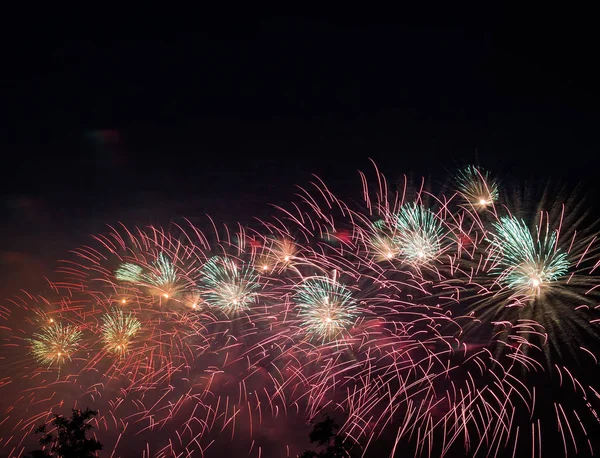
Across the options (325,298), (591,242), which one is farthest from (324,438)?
(591,242)

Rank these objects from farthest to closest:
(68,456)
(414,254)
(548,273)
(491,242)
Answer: (68,456), (414,254), (491,242), (548,273)

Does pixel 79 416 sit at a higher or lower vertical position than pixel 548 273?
lower

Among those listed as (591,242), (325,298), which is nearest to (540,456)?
(591,242)

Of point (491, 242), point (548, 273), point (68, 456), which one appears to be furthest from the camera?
point (68, 456)

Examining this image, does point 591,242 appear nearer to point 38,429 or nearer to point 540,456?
point 540,456

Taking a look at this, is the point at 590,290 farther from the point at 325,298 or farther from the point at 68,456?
the point at 68,456

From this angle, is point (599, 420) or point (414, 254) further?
point (414, 254)

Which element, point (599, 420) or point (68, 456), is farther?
point (68, 456)

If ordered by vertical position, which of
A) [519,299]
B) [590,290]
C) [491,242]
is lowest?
[519,299]

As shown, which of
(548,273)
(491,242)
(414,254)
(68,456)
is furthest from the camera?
(68,456)
